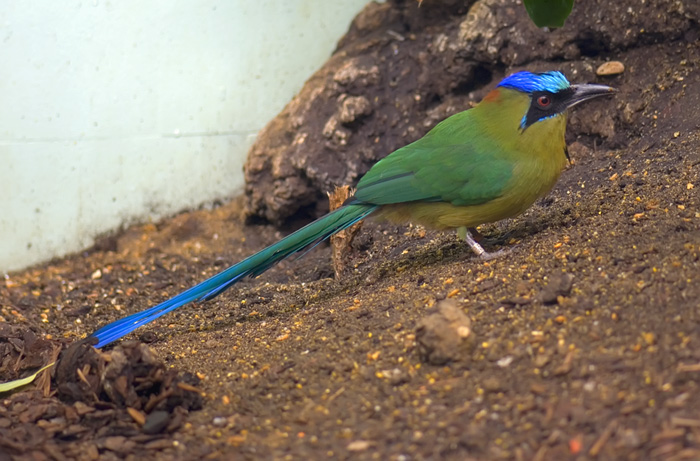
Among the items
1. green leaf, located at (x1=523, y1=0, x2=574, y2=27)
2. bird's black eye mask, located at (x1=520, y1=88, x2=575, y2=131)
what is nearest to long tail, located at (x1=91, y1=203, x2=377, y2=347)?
bird's black eye mask, located at (x1=520, y1=88, x2=575, y2=131)

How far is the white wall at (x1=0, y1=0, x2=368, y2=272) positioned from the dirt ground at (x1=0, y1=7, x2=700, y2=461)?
1.30 m

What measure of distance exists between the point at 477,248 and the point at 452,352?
119cm

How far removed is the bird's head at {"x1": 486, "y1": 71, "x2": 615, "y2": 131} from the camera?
11.6ft

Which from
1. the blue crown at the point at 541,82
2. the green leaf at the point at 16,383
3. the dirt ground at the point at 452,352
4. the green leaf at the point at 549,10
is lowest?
the green leaf at the point at 16,383

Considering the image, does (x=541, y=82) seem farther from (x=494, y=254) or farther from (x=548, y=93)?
(x=494, y=254)

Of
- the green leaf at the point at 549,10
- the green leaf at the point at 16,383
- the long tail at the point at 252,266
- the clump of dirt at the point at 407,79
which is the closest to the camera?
the green leaf at the point at 16,383

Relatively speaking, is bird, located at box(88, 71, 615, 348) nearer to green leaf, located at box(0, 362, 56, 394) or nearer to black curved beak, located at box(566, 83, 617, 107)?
black curved beak, located at box(566, 83, 617, 107)

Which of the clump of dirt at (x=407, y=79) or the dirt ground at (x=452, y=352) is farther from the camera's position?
the clump of dirt at (x=407, y=79)

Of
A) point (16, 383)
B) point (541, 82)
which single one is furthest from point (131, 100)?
point (541, 82)

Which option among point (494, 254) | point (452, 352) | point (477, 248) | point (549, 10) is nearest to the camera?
point (452, 352)

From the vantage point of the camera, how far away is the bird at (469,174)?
3502 millimetres

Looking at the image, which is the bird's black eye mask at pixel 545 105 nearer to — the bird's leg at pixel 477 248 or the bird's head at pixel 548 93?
the bird's head at pixel 548 93

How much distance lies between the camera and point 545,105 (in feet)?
11.7

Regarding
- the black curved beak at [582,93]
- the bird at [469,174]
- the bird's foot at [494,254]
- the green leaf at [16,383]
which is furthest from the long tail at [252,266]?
the black curved beak at [582,93]
